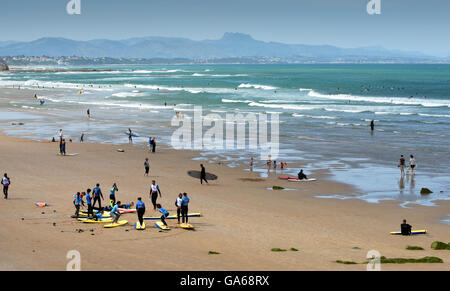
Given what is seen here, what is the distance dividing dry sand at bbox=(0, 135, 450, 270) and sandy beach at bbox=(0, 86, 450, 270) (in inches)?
1.3

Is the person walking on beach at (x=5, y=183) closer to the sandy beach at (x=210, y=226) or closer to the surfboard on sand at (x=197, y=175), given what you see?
the sandy beach at (x=210, y=226)

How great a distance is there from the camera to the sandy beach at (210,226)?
48.5ft

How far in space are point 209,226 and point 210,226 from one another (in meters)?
0.04

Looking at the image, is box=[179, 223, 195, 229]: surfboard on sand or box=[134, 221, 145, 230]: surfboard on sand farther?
box=[179, 223, 195, 229]: surfboard on sand

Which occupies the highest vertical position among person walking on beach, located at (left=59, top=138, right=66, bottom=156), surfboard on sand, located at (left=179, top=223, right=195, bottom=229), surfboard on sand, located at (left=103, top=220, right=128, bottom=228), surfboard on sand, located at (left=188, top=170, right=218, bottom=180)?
person walking on beach, located at (left=59, top=138, right=66, bottom=156)

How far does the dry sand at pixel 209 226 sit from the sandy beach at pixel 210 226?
33 millimetres

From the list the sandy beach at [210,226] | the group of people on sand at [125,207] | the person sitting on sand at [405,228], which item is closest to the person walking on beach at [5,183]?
the sandy beach at [210,226]

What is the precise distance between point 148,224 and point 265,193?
7.95m

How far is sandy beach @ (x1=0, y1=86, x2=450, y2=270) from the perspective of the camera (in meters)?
14.8

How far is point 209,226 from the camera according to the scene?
19.2 metres

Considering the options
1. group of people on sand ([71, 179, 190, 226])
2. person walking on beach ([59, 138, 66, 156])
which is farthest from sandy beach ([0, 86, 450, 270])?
person walking on beach ([59, 138, 66, 156])

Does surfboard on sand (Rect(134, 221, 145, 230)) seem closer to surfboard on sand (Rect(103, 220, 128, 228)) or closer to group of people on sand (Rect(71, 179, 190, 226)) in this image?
group of people on sand (Rect(71, 179, 190, 226))

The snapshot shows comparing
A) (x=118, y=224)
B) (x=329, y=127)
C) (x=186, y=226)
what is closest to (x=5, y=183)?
(x=118, y=224)

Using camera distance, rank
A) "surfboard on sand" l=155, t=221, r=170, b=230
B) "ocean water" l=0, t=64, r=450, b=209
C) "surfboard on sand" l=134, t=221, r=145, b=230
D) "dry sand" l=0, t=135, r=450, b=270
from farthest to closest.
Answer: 1. "ocean water" l=0, t=64, r=450, b=209
2. "surfboard on sand" l=155, t=221, r=170, b=230
3. "surfboard on sand" l=134, t=221, r=145, b=230
4. "dry sand" l=0, t=135, r=450, b=270
